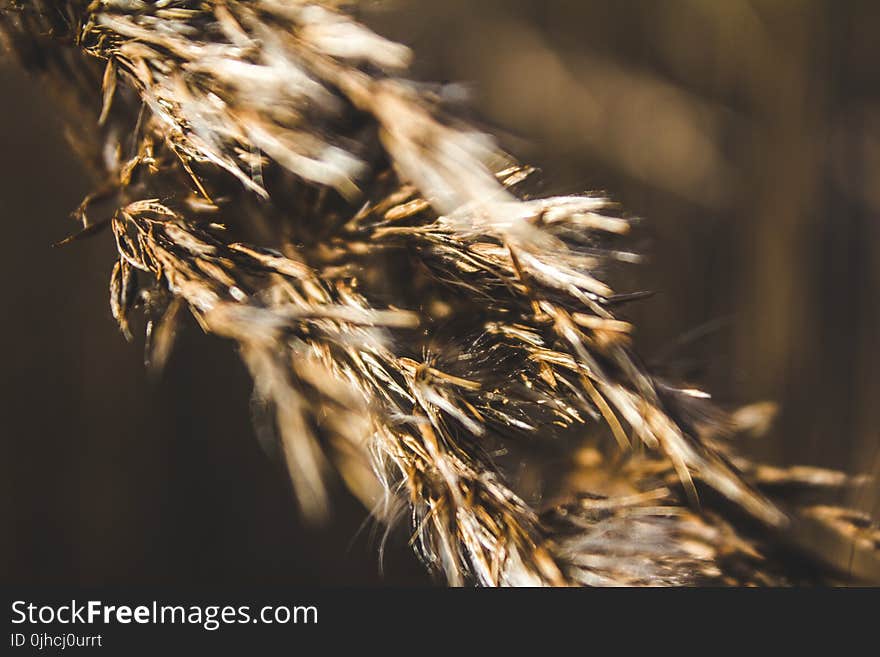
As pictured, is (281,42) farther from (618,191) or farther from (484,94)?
(618,191)

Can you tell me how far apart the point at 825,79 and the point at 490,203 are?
0.35 metres

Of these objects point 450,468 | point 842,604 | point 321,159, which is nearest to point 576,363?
point 450,468

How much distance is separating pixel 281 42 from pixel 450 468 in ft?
1.08

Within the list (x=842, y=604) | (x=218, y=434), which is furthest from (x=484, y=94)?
(x=842, y=604)

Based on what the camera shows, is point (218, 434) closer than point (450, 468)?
No

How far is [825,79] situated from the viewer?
574 mm

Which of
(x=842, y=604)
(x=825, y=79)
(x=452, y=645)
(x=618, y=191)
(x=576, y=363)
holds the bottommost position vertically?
(x=452, y=645)

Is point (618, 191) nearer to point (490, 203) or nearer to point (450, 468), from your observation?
point (490, 203)

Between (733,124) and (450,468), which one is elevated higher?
(733,124)

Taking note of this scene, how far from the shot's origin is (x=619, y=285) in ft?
1.86

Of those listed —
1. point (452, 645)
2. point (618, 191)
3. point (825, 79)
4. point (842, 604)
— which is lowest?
point (452, 645)

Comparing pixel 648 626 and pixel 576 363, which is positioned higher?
pixel 576 363

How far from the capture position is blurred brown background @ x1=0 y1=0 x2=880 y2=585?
57cm

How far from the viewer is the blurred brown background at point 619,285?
566 mm
